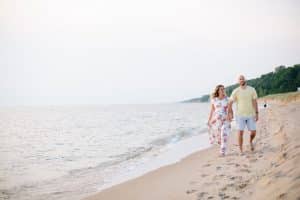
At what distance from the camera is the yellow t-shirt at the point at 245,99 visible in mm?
7055

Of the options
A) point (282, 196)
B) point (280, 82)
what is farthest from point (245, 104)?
point (280, 82)

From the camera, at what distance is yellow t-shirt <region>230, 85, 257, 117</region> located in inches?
278

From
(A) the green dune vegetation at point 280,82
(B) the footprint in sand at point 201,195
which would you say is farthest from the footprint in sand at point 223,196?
→ (A) the green dune vegetation at point 280,82

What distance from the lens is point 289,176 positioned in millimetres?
3598

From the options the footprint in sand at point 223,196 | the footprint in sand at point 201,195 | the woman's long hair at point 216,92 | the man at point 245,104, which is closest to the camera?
the footprint in sand at point 223,196

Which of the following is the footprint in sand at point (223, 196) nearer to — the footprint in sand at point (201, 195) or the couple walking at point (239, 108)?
the footprint in sand at point (201, 195)

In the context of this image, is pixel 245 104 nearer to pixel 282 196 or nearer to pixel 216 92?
pixel 216 92

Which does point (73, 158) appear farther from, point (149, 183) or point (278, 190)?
point (278, 190)

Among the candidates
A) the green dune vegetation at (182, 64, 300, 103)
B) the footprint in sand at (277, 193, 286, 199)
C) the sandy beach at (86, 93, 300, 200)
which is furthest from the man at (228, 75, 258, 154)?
the green dune vegetation at (182, 64, 300, 103)

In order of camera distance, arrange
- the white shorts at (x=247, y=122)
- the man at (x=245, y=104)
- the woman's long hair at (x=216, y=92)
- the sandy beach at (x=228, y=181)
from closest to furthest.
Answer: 1. the sandy beach at (x=228, y=181)
2. the man at (x=245, y=104)
3. the white shorts at (x=247, y=122)
4. the woman's long hair at (x=216, y=92)

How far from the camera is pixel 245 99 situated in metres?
7.08

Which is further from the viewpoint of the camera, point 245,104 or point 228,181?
point 245,104

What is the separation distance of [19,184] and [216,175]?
5.41 meters

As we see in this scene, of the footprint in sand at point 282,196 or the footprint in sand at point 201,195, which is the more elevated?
the footprint in sand at point 282,196
